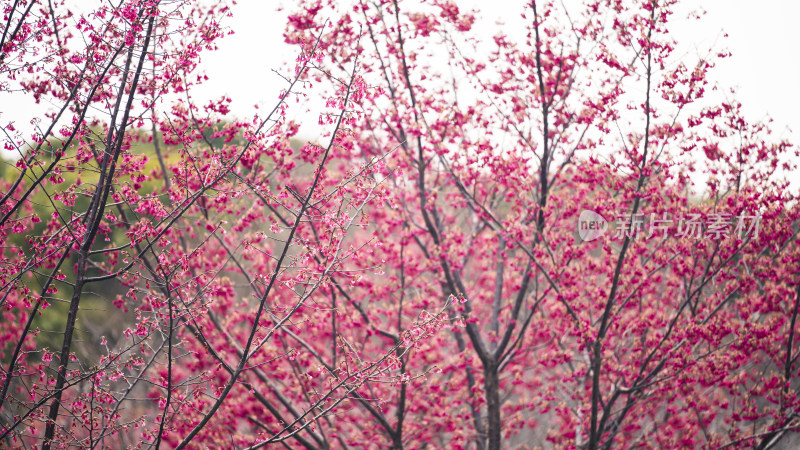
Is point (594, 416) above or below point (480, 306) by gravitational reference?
below

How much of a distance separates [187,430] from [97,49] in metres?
5.18

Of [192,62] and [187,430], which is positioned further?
[187,430]

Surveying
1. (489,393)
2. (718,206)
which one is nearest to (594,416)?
(489,393)

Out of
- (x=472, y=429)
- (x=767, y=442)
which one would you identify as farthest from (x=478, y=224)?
(x=767, y=442)

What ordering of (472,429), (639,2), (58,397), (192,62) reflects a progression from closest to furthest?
(58,397)
(192,62)
(639,2)
(472,429)

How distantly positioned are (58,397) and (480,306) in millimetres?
8700

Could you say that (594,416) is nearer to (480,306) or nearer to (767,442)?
(767,442)

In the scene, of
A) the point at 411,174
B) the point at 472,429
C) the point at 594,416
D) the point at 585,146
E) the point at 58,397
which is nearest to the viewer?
the point at 58,397

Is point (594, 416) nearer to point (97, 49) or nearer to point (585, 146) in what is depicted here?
point (585, 146)

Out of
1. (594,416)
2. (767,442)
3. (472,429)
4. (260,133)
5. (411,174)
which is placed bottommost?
(767,442)

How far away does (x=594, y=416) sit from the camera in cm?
658

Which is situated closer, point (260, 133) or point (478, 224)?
point (260, 133)

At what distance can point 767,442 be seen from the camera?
6.86 meters

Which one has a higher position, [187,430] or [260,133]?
[260,133]
